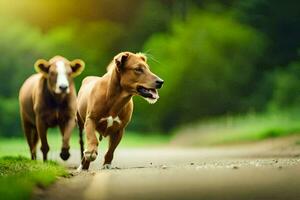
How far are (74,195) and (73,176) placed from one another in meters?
2.34

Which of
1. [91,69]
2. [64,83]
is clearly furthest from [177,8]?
[64,83]

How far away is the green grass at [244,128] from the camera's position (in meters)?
28.1

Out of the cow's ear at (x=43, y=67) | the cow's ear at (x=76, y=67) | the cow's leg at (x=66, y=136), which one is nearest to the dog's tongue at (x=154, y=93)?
the cow's leg at (x=66, y=136)

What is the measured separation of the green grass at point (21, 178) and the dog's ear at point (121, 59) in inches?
72.9

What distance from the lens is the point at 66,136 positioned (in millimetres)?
15641

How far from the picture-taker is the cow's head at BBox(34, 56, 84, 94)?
53.0 feet

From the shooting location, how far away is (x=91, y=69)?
58.3m

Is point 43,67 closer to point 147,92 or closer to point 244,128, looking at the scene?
point 147,92

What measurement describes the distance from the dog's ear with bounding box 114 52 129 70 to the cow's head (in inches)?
88.9

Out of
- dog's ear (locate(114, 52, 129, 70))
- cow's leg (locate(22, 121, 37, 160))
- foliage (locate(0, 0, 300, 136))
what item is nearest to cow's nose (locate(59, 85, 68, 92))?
dog's ear (locate(114, 52, 129, 70))

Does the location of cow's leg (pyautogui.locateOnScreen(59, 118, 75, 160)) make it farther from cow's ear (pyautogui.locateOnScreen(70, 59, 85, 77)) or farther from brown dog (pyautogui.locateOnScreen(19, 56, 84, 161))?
cow's ear (pyautogui.locateOnScreen(70, 59, 85, 77))

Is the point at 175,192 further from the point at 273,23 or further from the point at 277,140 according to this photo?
the point at 273,23

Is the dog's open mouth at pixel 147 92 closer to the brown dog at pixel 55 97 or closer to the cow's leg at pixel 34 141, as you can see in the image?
the brown dog at pixel 55 97

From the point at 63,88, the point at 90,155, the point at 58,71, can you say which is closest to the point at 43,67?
the point at 58,71
